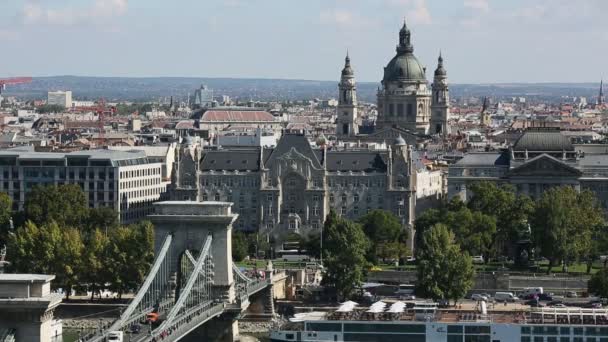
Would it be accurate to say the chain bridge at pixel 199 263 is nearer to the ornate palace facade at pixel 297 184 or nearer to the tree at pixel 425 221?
the tree at pixel 425 221

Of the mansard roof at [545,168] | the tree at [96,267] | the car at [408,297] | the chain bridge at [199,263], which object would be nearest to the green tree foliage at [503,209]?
the mansard roof at [545,168]

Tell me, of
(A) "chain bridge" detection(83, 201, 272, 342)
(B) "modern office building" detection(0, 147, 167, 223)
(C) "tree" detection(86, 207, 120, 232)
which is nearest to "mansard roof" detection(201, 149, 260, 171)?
(B) "modern office building" detection(0, 147, 167, 223)

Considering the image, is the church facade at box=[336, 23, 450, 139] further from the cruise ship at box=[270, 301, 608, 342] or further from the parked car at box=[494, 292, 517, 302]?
the cruise ship at box=[270, 301, 608, 342]

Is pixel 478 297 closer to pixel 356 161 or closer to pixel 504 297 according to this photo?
pixel 504 297

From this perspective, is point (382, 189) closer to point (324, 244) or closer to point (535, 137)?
point (535, 137)

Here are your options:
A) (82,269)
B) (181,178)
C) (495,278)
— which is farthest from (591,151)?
(82,269)

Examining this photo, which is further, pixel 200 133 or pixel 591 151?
pixel 200 133
